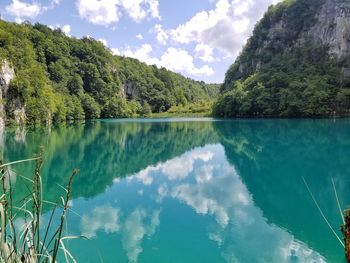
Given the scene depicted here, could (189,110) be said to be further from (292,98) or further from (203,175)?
(203,175)

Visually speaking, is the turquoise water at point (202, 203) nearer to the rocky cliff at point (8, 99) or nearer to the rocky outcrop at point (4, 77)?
the rocky cliff at point (8, 99)

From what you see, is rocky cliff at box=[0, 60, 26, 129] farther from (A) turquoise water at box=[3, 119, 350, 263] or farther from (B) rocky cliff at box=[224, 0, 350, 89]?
(B) rocky cliff at box=[224, 0, 350, 89]

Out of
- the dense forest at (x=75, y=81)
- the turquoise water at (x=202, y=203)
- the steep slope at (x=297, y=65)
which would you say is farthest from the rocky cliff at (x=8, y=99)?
the steep slope at (x=297, y=65)

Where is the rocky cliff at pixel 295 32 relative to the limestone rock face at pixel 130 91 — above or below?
above

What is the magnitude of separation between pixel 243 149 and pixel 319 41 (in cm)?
6008

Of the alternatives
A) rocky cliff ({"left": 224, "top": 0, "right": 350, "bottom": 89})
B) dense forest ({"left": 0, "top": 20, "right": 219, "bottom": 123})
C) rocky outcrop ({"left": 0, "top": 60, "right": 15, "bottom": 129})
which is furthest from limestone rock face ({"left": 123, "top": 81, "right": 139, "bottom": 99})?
rocky outcrop ({"left": 0, "top": 60, "right": 15, "bottom": 129})

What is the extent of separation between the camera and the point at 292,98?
5956 cm

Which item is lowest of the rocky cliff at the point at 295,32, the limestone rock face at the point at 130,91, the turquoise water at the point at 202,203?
the turquoise water at the point at 202,203

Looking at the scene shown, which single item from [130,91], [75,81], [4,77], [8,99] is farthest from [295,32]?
[8,99]

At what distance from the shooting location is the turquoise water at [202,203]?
7323mm

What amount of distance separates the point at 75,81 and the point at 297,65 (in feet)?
164

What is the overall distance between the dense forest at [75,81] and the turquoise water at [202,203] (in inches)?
1119

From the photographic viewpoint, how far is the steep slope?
191ft

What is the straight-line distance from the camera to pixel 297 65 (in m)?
71.6
